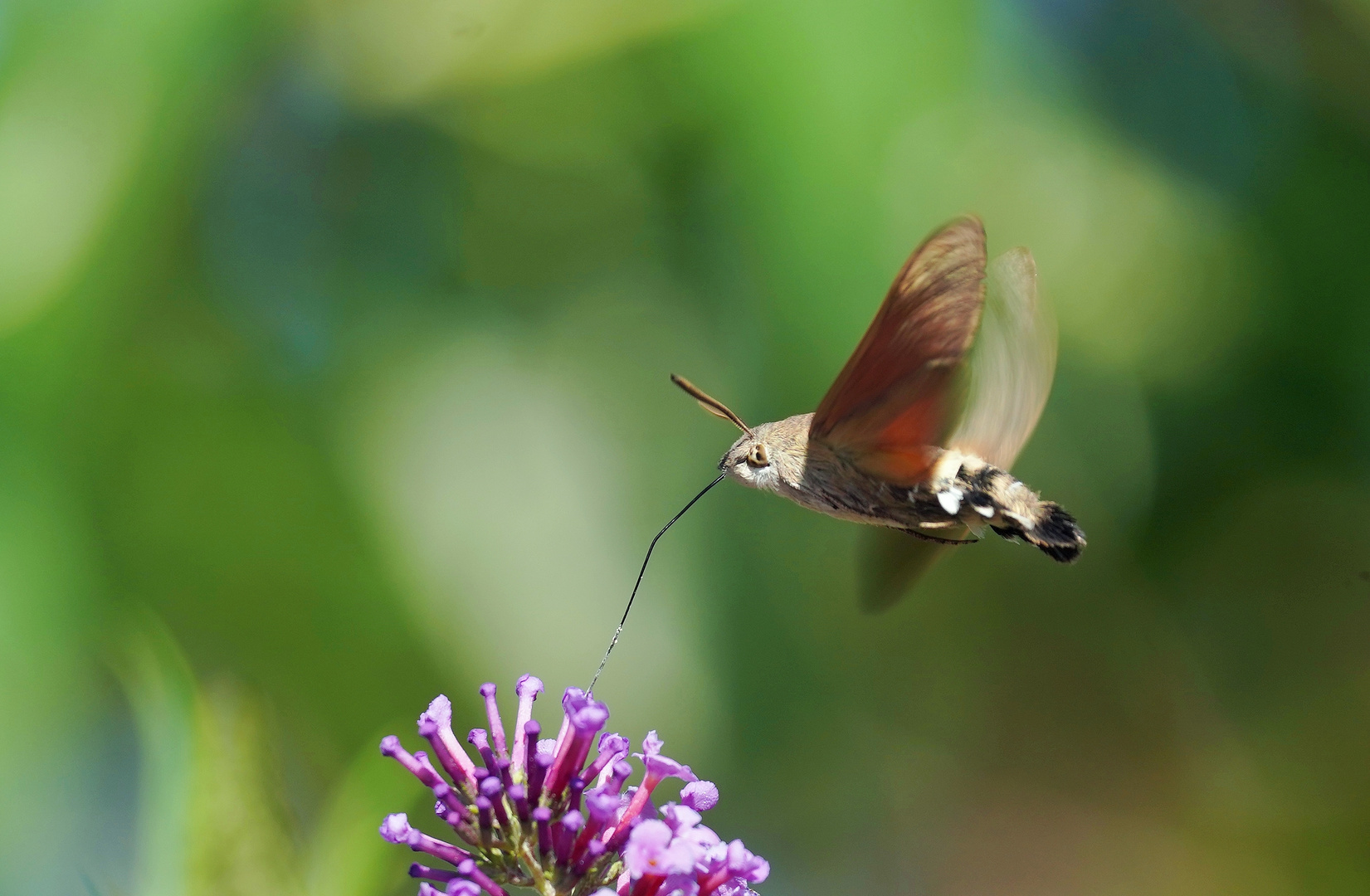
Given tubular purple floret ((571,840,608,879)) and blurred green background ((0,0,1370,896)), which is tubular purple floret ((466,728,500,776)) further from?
blurred green background ((0,0,1370,896))

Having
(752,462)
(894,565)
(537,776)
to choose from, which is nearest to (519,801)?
(537,776)

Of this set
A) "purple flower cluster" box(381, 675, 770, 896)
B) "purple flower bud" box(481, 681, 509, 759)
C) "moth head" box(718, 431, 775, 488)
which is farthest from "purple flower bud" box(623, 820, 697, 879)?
"moth head" box(718, 431, 775, 488)

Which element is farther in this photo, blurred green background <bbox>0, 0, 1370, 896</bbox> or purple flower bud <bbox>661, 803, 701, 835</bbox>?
blurred green background <bbox>0, 0, 1370, 896</bbox>

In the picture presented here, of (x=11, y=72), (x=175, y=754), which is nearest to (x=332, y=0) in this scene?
(x=11, y=72)

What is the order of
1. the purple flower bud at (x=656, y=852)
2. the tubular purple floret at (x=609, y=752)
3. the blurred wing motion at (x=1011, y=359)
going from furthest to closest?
the blurred wing motion at (x=1011, y=359) → the tubular purple floret at (x=609, y=752) → the purple flower bud at (x=656, y=852)

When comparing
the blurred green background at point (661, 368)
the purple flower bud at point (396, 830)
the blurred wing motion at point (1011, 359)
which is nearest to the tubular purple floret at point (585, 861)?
the purple flower bud at point (396, 830)

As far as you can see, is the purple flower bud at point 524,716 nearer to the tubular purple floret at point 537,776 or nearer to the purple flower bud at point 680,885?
the tubular purple floret at point 537,776

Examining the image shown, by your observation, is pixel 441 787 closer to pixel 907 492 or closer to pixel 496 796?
pixel 496 796
